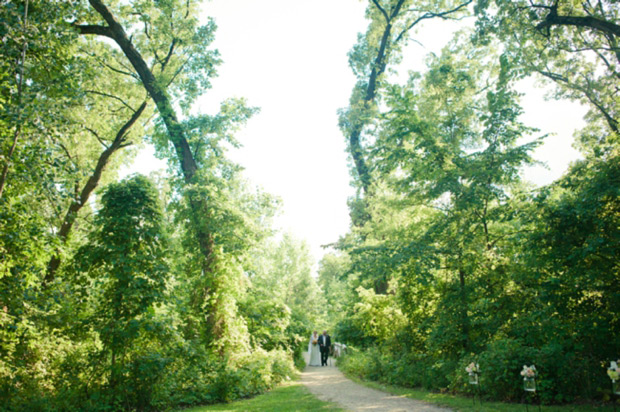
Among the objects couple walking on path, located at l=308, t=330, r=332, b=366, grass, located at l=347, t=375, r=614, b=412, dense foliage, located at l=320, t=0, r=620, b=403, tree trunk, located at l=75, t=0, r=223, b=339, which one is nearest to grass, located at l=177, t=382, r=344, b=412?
grass, located at l=347, t=375, r=614, b=412

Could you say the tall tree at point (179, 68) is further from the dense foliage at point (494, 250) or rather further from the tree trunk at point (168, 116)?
the dense foliage at point (494, 250)

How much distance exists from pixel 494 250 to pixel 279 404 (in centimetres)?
593

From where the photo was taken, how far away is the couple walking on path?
18.7 m

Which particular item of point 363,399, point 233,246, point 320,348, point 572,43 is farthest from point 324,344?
point 572,43

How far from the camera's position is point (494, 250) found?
359 inches

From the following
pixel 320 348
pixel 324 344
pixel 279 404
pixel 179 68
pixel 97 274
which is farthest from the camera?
pixel 320 348

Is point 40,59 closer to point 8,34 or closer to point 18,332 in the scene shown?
point 8,34

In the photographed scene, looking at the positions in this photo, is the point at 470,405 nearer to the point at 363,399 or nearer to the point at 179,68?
the point at 363,399

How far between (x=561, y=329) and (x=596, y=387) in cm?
97

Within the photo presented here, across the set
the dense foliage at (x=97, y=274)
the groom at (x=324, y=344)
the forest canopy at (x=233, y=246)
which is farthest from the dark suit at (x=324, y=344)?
the dense foliage at (x=97, y=274)

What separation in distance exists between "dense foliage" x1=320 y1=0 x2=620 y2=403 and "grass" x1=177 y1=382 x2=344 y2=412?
2797mm

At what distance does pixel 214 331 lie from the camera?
11406 millimetres

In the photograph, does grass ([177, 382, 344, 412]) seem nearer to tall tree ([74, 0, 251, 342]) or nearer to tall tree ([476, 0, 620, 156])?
tall tree ([74, 0, 251, 342])

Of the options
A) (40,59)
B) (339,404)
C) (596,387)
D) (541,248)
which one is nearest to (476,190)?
(541,248)
